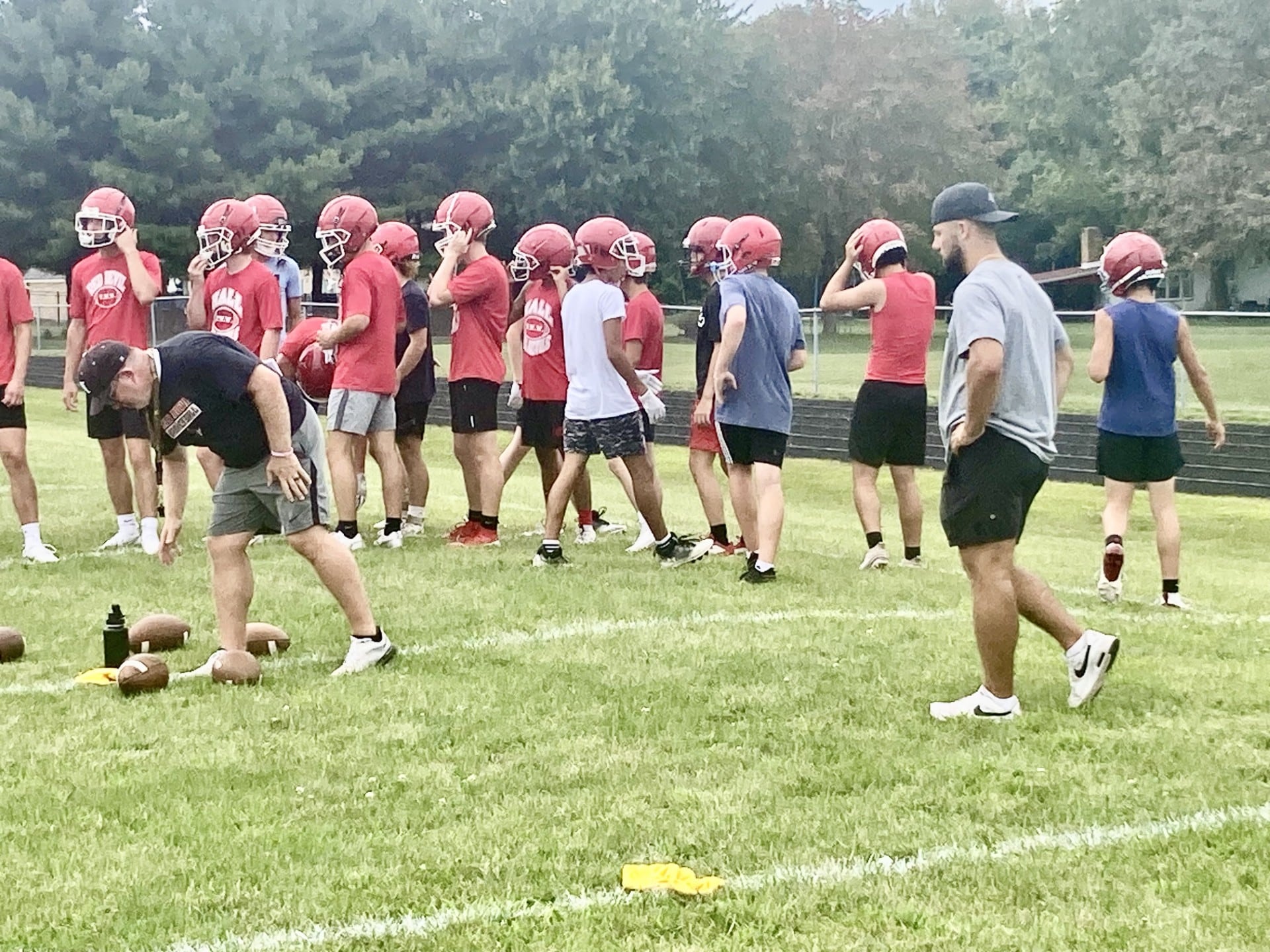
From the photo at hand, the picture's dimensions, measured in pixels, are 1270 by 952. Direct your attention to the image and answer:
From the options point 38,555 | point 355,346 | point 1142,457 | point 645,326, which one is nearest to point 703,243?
point 645,326

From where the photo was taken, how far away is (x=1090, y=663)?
586 cm

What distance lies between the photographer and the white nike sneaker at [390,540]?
10375 millimetres

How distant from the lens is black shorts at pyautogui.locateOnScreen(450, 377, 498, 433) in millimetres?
10406

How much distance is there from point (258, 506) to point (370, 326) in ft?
11.6

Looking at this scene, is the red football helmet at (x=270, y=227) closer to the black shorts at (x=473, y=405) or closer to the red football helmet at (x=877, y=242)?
the black shorts at (x=473, y=405)

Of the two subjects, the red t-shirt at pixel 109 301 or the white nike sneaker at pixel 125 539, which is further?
the white nike sneaker at pixel 125 539

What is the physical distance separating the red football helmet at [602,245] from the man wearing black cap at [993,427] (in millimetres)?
3845

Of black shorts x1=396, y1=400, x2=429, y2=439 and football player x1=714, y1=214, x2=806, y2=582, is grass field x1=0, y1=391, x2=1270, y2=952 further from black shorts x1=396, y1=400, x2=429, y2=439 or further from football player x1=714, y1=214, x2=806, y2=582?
black shorts x1=396, y1=400, x2=429, y2=439

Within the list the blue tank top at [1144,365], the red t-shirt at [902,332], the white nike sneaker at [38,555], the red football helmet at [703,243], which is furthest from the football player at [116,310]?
the blue tank top at [1144,365]

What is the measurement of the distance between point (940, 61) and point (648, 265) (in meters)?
53.6

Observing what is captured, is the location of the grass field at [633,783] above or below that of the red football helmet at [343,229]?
below

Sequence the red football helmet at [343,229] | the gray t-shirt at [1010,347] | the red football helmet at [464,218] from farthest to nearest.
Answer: the red football helmet at [464,218] < the red football helmet at [343,229] < the gray t-shirt at [1010,347]

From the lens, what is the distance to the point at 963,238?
5.80m

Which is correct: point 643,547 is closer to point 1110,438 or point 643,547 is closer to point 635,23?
point 1110,438
